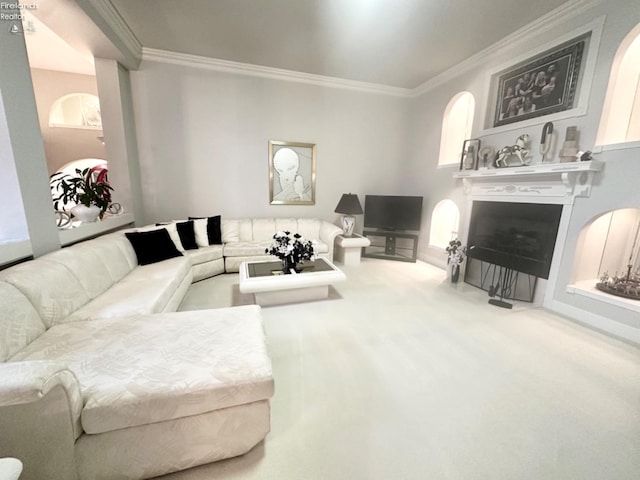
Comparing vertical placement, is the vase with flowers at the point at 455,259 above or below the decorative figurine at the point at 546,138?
below

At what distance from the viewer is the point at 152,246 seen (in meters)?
2.84

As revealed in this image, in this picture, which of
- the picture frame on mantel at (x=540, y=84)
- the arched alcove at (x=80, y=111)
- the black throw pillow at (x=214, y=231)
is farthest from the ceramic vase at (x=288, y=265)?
the arched alcove at (x=80, y=111)

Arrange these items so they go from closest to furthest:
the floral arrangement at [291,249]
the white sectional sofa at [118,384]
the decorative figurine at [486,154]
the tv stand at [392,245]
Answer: the white sectional sofa at [118,384] < the floral arrangement at [291,249] < the decorative figurine at [486,154] < the tv stand at [392,245]

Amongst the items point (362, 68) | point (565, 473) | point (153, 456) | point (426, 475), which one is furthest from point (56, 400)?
point (362, 68)

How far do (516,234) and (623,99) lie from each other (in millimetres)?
1505

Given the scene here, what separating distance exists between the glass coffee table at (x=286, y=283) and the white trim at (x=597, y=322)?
2.32 meters

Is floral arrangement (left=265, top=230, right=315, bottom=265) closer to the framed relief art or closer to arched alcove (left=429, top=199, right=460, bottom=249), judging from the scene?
the framed relief art

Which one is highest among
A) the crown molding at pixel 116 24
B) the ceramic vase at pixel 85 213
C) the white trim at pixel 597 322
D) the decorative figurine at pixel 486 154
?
the crown molding at pixel 116 24

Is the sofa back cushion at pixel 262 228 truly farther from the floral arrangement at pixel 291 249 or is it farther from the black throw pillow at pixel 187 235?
the floral arrangement at pixel 291 249

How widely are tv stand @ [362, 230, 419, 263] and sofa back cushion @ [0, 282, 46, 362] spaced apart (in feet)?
13.8

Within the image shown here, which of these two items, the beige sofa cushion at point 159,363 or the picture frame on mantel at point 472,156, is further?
the picture frame on mantel at point 472,156

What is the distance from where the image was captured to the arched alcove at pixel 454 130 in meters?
4.20

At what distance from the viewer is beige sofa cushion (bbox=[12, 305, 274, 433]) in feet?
3.24

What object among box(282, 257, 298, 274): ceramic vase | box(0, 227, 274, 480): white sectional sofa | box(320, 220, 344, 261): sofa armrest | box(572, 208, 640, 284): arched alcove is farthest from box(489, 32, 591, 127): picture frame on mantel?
box(0, 227, 274, 480): white sectional sofa
